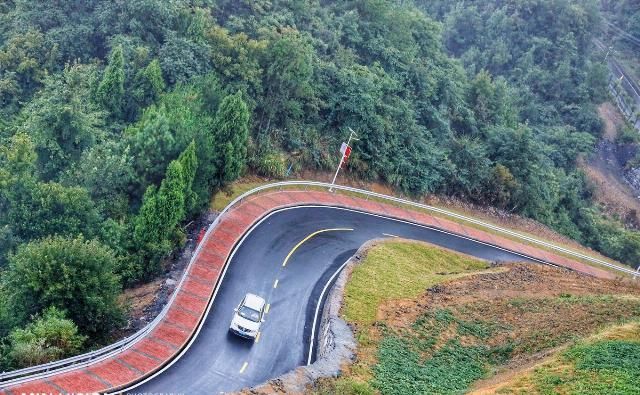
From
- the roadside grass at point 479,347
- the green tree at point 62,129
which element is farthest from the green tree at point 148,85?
the roadside grass at point 479,347

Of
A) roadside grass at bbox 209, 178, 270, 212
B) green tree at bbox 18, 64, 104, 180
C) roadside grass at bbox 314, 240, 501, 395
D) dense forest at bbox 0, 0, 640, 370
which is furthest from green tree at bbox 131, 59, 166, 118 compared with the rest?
roadside grass at bbox 314, 240, 501, 395

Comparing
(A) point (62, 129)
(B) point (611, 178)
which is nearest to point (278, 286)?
(A) point (62, 129)

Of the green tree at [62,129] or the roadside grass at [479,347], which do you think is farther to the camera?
the green tree at [62,129]

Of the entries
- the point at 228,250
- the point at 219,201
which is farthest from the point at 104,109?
the point at 228,250

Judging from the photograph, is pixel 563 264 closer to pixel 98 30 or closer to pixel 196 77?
pixel 196 77

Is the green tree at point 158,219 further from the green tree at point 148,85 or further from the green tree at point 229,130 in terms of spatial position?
the green tree at point 148,85

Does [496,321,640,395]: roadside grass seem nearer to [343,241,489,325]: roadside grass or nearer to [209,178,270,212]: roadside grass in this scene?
[343,241,489,325]: roadside grass

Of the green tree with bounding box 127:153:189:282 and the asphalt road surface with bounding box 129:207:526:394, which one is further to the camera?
the green tree with bounding box 127:153:189:282
